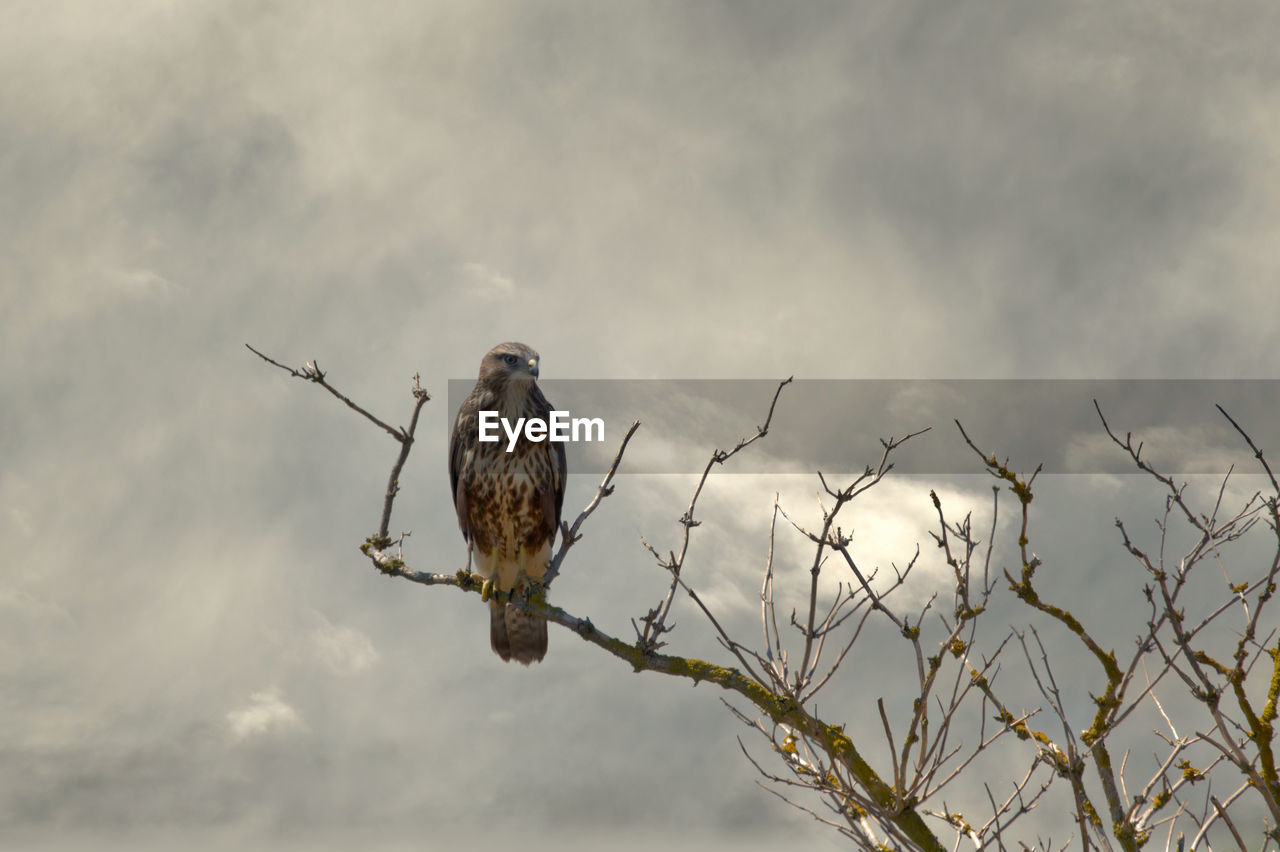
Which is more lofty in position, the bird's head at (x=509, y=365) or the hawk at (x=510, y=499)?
the bird's head at (x=509, y=365)

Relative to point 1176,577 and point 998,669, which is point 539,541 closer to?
point 998,669

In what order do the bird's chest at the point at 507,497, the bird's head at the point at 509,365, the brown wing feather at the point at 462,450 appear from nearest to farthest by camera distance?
the bird's chest at the point at 507,497, the brown wing feather at the point at 462,450, the bird's head at the point at 509,365

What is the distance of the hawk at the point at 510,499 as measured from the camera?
9.54 meters

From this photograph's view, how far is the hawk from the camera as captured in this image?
9539 millimetres

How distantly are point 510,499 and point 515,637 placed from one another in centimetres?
152

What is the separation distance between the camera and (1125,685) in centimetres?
514

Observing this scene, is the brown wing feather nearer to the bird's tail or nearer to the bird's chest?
the bird's chest

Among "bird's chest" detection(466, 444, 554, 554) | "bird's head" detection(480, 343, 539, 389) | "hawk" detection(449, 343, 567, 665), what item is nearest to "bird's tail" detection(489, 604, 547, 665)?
"hawk" detection(449, 343, 567, 665)

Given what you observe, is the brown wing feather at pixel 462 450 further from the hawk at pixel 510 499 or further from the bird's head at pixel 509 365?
the bird's head at pixel 509 365

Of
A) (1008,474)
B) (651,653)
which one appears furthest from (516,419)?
(1008,474)

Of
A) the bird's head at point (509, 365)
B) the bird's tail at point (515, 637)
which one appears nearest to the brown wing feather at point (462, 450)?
the bird's head at point (509, 365)

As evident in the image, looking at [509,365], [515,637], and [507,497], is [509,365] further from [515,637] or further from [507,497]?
[515,637]

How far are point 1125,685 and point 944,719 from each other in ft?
3.41

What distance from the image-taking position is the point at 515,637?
32.3 ft
